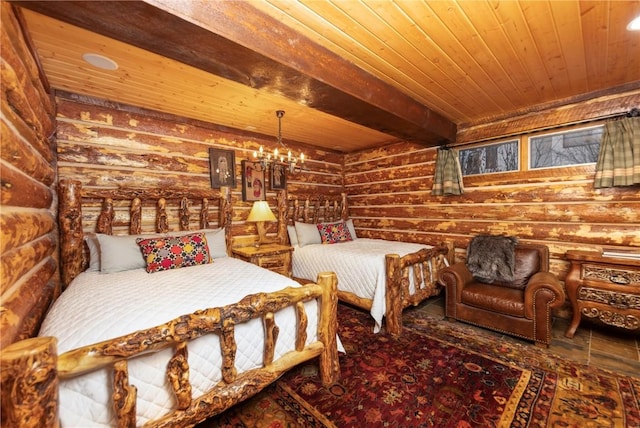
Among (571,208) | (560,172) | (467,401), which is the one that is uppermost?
(560,172)

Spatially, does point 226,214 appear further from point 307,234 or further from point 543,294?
point 543,294

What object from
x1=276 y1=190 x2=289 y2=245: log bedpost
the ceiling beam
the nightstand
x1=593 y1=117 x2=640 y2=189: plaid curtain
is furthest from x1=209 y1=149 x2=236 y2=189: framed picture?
x1=593 y1=117 x2=640 y2=189: plaid curtain

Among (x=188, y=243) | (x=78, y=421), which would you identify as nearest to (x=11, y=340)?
(x=78, y=421)

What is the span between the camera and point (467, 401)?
1.71 meters

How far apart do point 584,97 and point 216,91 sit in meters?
3.58

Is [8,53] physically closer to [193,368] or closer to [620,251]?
[193,368]

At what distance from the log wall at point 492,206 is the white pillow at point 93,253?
3.72 meters

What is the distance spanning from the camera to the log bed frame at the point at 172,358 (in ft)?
2.86

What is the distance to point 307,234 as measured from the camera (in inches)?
152

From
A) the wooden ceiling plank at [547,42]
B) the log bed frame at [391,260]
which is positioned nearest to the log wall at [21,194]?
the log bed frame at [391,260]

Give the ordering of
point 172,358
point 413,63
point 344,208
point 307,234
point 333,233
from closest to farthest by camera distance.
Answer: point 172,358, point 413,63, point 307,234, point 333,233, point 344,208

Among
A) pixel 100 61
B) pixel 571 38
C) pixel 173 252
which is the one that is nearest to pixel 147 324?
pixel 173 252

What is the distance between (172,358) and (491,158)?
381 cm

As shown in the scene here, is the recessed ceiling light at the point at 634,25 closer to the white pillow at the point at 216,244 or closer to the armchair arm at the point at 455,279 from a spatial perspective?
the armchair arm at the point at 455,279
